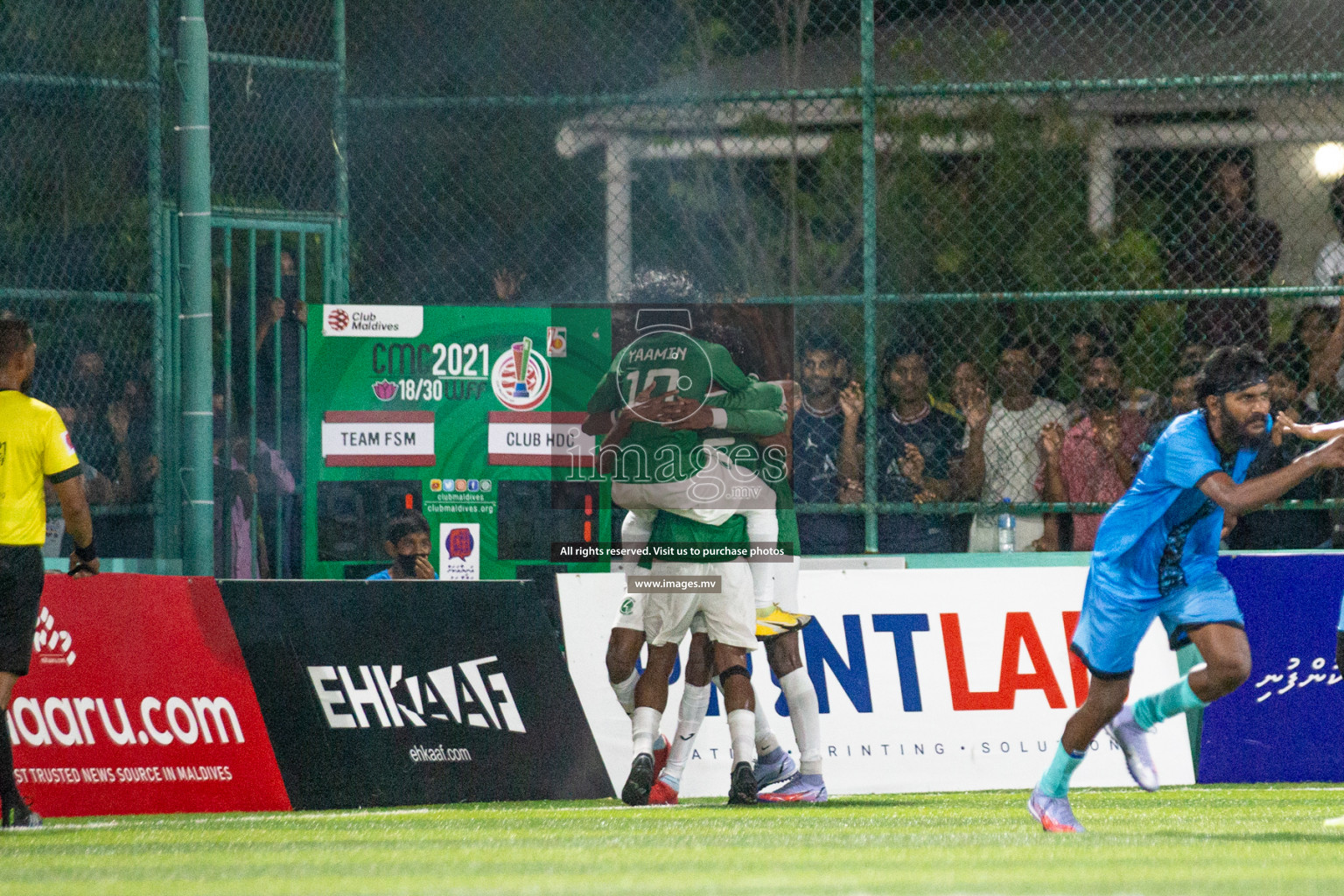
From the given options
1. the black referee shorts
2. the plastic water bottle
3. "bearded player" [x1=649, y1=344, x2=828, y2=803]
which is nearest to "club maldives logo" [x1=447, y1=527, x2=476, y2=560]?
"bearded player" [x1=649, y1=344, x2=828, y2=803]

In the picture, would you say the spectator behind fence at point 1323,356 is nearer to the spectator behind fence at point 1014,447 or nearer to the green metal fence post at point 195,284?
the spectator behind fence at point 1014,447

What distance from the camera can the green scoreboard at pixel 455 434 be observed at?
10492 millimetres

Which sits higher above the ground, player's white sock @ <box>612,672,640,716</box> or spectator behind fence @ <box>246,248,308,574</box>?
spectator behind fence @ <box>246,248,308,574</box>

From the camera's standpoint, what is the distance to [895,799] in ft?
31.4

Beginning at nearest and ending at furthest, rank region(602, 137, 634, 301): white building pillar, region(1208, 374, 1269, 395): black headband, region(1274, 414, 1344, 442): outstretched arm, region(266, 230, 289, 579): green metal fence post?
region(1208, 374, 1269, 395): black headband → region(1274, 414, 1344, 442): outstretched arm → region(266, 230, 289, 579): green metal fence post → region(602, 137, 634, 301): white building pillar

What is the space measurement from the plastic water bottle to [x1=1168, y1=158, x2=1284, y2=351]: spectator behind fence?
142 cm

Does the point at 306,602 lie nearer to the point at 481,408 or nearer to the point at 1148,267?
the point at 481,408

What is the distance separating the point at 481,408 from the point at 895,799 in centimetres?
307

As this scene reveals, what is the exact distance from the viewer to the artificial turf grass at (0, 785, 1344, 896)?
20.3 feet

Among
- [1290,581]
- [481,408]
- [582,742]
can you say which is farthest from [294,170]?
[1290,581]

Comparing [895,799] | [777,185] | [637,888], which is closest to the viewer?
[637,888]

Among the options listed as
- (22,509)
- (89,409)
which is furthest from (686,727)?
(89,409)

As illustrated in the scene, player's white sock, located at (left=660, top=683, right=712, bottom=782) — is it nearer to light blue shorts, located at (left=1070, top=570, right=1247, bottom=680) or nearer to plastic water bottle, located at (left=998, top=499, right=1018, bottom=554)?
plastic water bottle, located at (left=998, top=499, right=1018, bottom=554)

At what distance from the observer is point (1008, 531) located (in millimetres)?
10438
